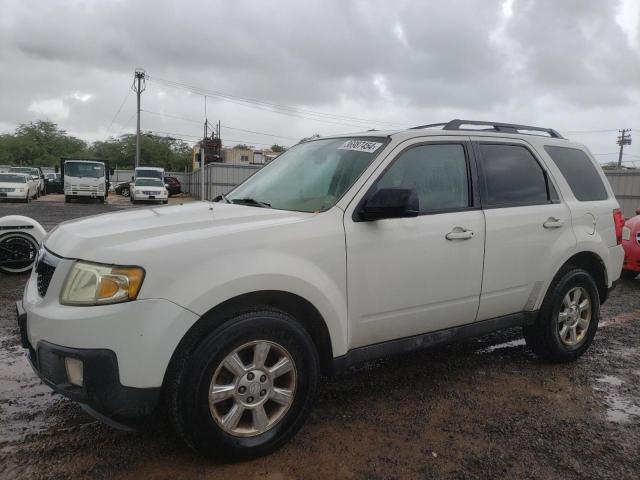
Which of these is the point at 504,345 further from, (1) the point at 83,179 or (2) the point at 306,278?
(1) the point at 83,179

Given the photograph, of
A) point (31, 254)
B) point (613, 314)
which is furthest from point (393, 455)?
point (31, 254)

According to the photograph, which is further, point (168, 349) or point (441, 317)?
point (441, 317)

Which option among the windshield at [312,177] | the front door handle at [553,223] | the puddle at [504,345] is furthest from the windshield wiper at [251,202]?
the puddle at [504,345]

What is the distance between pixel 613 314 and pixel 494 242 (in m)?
3.28

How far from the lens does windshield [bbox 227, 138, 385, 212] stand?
3154 millimetres

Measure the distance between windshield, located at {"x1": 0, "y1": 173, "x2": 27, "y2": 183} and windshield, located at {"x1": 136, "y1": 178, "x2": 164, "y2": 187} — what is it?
17.8ft

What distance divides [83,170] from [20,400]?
2650 centimetres

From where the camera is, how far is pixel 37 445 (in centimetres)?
281

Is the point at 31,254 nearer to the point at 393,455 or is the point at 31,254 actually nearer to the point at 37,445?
the point at 37,445

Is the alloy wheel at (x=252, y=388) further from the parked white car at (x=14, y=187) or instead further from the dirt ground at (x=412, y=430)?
the parked white car at (x=14, y=187)

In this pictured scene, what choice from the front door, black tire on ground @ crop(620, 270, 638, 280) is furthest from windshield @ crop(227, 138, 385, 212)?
black tire on ground @ crop(620, 270, 638, 280)

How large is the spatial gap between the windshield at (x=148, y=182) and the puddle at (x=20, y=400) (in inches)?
1026

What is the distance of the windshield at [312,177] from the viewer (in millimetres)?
3154

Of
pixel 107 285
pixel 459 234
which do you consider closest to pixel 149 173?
pixel 459 234
